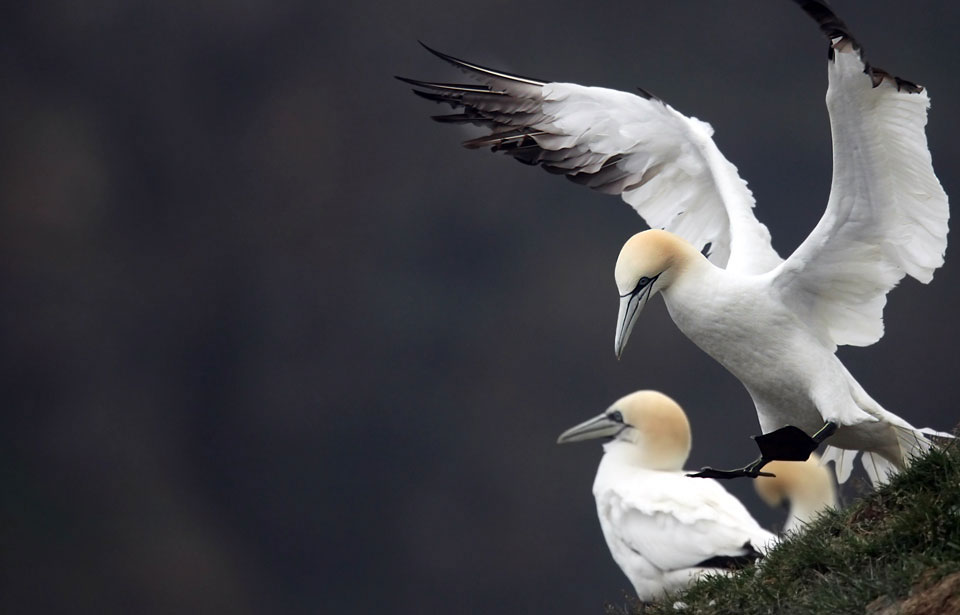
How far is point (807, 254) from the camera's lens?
16.7 feet

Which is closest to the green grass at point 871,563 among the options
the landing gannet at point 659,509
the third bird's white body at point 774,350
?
the third bird's white body at point 774,350

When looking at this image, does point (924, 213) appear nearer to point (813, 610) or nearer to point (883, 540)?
point (883, 540)

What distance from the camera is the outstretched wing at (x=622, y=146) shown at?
6.09 metres

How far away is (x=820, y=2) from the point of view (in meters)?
4.23

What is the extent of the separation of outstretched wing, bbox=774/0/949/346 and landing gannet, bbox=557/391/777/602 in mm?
1242

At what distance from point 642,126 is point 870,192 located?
155cm

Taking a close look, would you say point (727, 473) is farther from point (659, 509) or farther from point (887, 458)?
point (659, 509)

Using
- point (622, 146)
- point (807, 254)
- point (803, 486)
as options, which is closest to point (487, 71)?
point (622, 146)

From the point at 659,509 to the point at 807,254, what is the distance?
2.04 meters

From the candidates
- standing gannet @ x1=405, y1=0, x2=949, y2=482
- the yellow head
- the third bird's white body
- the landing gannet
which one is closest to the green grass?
standing gannet @ x1=405, y1=0, x2=949, y2=482

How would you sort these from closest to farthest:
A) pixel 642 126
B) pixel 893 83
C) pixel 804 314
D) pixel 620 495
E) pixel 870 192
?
1. pixel 893 83
2. pixel 870 192
3. pixel 804 314
4. pixel 642 126
5. pixel 620 495

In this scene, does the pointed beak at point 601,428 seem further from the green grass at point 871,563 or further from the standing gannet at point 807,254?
the green grass at point 871,563

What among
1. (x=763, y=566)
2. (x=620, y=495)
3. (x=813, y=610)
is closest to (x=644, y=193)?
(x=620, y=495)

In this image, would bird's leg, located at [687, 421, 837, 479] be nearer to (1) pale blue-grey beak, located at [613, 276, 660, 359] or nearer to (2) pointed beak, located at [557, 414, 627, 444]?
(1) pale blue-grey beak, located at [613, 276, 660, 359]
